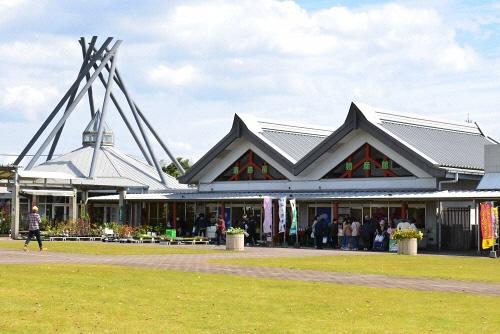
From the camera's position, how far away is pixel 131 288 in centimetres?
1750

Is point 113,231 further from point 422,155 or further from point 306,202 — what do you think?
point 422,155

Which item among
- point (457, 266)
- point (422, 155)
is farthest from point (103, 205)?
point (457, 266)

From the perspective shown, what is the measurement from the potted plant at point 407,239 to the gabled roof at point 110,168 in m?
29.7

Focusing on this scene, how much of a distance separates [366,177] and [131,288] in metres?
30.8

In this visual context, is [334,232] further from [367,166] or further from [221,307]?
[221,307]

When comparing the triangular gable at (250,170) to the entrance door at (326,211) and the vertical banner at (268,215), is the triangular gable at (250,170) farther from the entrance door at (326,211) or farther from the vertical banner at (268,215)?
the vertical banner at (268,215)

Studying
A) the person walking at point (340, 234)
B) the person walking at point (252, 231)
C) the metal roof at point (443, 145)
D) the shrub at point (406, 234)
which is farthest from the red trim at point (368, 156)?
the shrub at point (406, 234)

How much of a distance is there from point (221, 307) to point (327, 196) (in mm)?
31078

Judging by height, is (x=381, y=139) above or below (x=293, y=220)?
above

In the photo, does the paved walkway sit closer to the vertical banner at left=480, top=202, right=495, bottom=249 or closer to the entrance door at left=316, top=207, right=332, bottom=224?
the vertical banner at left=480, top=202, right=495, bottom=249

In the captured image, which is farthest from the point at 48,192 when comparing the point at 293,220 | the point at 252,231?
the point at 293,220

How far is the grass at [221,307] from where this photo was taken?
1228 cm

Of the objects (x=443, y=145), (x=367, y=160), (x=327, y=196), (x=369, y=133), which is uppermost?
(x=369, y=133)

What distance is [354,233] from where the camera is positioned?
42406 millimetres
